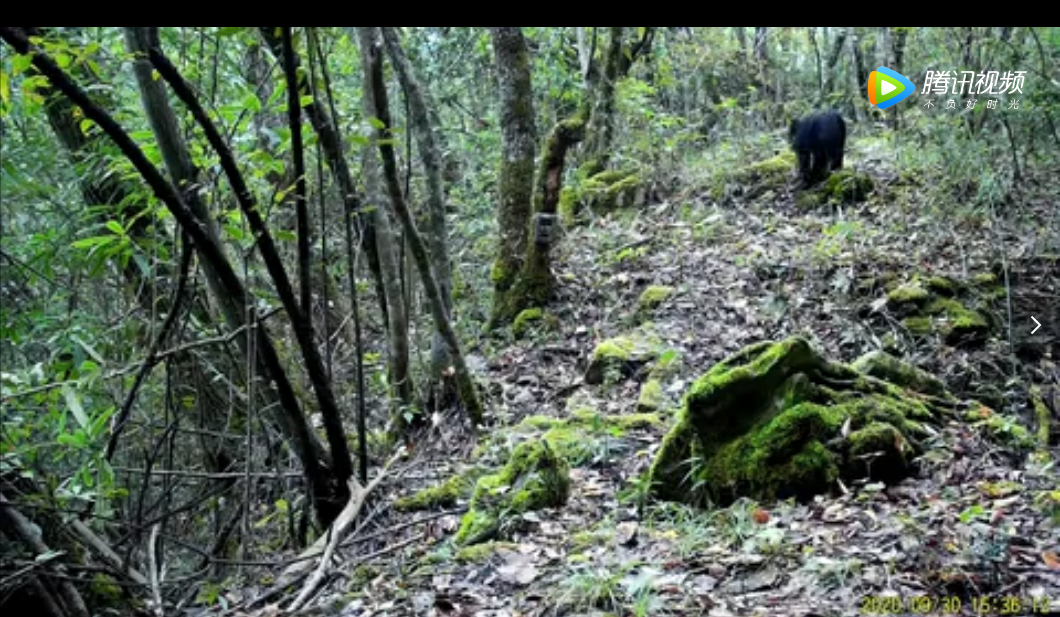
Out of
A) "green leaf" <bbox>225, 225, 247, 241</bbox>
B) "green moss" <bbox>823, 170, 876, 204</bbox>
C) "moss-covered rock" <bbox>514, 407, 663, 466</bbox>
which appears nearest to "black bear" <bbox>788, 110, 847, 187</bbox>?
"green moss" <bbox>823, 170, 876, 204</bbox>

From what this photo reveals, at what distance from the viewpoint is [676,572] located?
355 centimetres

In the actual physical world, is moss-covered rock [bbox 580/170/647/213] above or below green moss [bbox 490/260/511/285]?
above

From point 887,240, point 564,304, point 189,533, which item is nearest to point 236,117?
point 189,533

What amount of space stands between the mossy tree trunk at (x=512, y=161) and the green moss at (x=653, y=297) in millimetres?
1191

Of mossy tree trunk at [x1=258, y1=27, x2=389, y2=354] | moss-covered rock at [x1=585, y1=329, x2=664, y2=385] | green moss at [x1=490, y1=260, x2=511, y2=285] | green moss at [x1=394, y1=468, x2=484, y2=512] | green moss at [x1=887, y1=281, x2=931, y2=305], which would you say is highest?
mossy tree trunk at [x1=258, y1=27, x2=389, y2=354]

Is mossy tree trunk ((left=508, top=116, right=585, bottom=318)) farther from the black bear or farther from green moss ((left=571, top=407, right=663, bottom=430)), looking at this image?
the black bear

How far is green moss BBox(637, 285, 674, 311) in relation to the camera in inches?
293

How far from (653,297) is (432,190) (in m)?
2.15

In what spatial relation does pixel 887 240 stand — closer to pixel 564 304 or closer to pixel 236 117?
pixel 564 304

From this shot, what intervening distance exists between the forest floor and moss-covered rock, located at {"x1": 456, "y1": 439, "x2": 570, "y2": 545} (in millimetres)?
95

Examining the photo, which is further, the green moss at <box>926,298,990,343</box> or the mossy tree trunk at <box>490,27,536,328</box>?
the mossy tree trunk at <box>490,27,536,328</box>

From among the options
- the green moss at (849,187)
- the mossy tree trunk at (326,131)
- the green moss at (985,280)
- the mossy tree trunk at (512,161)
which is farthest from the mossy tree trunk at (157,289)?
the green moss at (849,187)

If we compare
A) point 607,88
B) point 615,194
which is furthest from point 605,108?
point 615,194

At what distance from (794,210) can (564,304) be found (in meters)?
2.83
